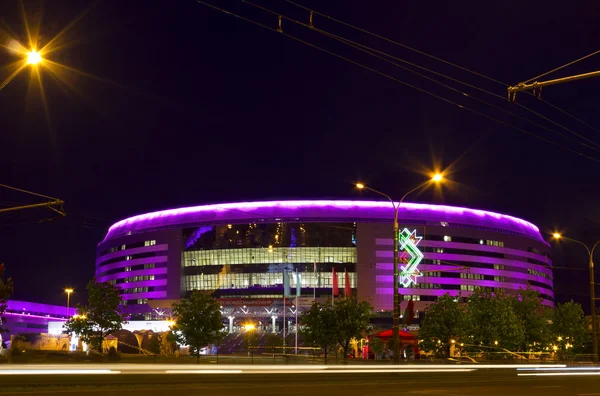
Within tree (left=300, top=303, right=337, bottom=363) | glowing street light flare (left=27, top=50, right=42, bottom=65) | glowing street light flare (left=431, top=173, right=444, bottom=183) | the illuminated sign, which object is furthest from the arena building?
glowing street light flare (left=27, top=50, right=42, bottom=65)

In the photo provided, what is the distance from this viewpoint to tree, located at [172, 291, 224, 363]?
64688 mm

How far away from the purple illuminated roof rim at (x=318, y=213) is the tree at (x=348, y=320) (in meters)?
74.1

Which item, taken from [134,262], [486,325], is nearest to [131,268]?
[134,262]

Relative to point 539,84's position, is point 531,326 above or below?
below

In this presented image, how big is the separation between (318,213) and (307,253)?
26.7ft

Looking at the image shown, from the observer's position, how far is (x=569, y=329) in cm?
9244

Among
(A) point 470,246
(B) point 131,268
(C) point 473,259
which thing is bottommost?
(B) point 131,268

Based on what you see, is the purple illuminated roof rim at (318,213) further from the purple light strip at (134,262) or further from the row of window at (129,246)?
the purple light strip at (134,262)

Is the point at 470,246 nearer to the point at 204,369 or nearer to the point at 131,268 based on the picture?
the point at 131,268

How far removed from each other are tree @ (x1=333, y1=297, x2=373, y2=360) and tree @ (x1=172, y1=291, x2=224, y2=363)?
→ 1119cm

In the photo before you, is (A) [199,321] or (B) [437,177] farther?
(A) [199,321]

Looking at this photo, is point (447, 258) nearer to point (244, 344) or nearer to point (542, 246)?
point (542, 246)

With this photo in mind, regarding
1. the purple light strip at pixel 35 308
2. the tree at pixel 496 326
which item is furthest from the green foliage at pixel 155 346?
the purple light strip at pixel 35 308

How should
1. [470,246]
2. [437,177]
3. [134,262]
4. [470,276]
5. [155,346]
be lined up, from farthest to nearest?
1. [134,262]
2. [470,246]
3. [470,276]
4. [155,346]
5. [437,177]
